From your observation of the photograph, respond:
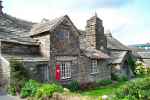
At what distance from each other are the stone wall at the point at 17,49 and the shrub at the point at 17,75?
2246 millimetres

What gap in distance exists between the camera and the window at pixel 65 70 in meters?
20.4

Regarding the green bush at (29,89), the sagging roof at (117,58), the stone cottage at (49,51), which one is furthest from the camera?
the sagging roof at (117,58)

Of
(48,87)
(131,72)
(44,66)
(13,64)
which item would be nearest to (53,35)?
(44,66)

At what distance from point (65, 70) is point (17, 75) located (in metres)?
6.03

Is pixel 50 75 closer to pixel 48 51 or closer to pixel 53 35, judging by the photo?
pixel 48 51

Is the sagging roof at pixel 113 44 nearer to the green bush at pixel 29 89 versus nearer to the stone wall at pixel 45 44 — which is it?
the stone wall at pixel 45 44

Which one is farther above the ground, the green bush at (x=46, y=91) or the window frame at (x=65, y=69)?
the window frame at (x=65, y=69)

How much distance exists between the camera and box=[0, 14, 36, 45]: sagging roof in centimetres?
1903

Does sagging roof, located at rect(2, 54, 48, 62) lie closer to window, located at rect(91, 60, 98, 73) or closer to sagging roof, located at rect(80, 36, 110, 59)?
sagging roof, located at rect(80, 36, 110, 59)

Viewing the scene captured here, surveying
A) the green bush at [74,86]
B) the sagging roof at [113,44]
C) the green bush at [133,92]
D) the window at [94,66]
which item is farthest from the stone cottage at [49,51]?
the sagging roof at [113,44]

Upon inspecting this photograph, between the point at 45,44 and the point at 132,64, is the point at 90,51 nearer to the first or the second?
the point at 45,44

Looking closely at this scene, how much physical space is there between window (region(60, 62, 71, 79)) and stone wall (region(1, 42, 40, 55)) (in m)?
2.93

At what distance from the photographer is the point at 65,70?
20688 mm

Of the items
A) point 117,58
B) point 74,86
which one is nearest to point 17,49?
point 74,86
